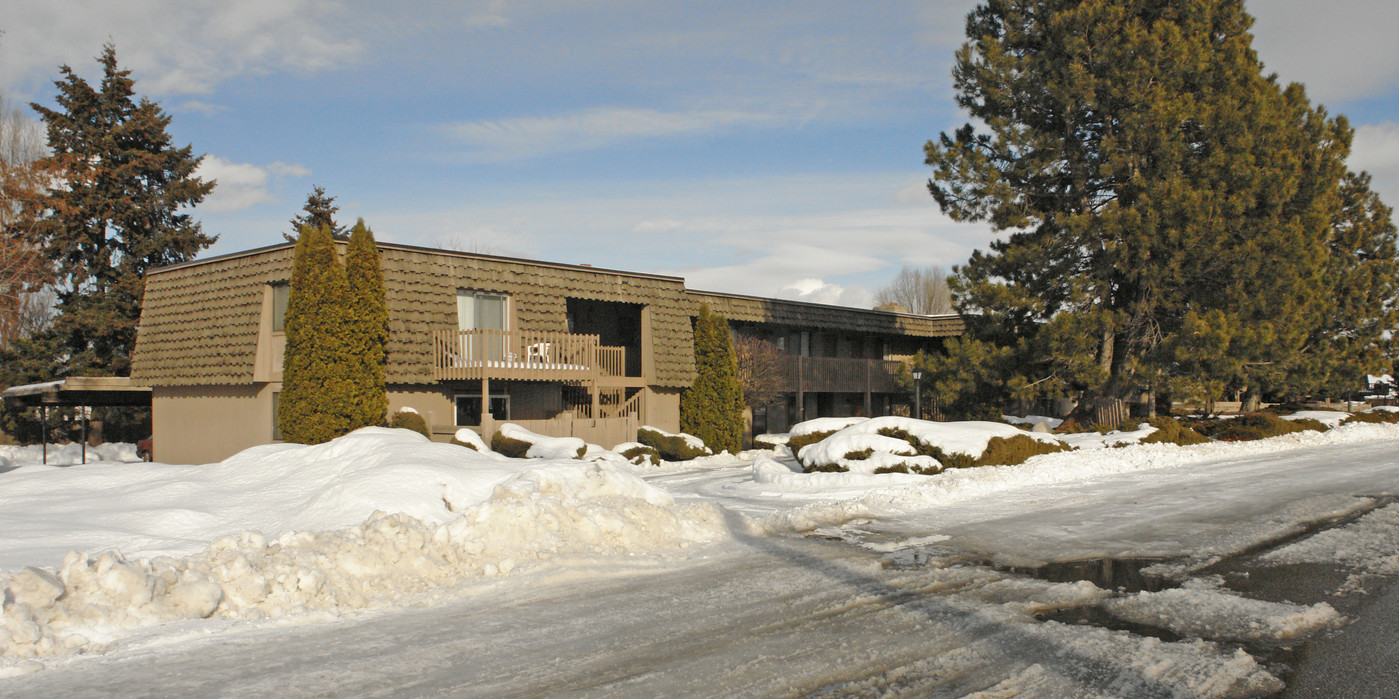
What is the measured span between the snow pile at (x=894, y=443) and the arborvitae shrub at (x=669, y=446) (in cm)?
610

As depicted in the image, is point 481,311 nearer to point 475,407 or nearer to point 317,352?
point 475,407

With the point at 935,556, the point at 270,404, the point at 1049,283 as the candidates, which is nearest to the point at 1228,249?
the point at 1049,283

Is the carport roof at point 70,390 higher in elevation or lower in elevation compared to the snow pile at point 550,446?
higher

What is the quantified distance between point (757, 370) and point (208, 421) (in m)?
15.1

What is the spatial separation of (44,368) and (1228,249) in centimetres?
3676

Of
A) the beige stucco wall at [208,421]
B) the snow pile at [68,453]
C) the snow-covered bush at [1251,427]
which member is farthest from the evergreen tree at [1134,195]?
the snow pile at [68,453]

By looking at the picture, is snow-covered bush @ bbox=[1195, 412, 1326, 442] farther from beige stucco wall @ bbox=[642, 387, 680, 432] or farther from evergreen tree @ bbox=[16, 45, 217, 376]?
evergreen tree @ bbox=[16, 45, 217, 376]

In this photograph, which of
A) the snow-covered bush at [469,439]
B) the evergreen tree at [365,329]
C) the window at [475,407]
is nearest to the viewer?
the snow-covered bush at [469,439]

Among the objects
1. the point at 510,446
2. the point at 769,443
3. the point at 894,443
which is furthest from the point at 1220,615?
the point at 769,443

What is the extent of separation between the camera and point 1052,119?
2464 cm

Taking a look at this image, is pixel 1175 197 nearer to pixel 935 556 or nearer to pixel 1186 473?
pixel 1186 473

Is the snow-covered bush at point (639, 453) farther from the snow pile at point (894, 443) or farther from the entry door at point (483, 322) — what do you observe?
the snow pile at point (894, 443)

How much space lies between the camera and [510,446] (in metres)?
19.6

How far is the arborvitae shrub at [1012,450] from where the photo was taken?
51.9ft
